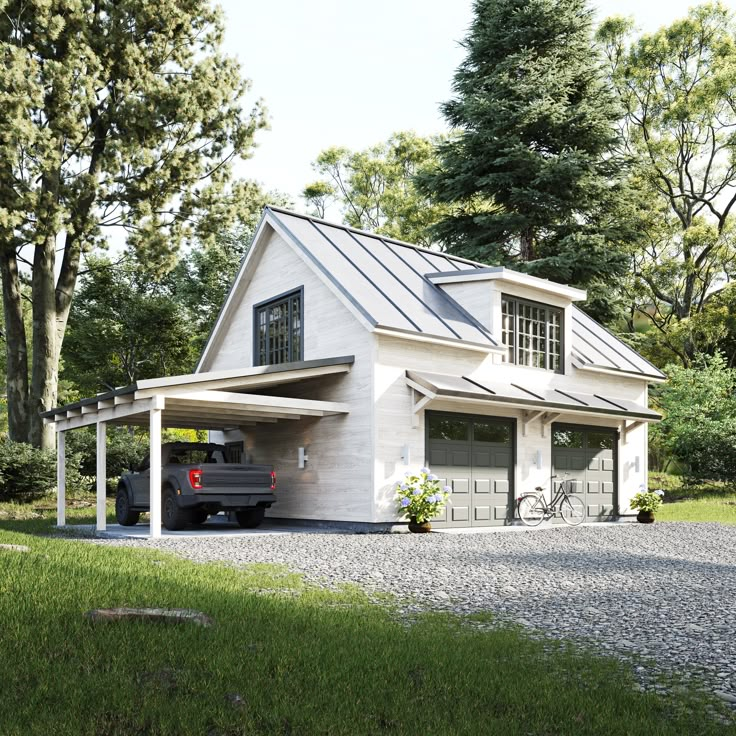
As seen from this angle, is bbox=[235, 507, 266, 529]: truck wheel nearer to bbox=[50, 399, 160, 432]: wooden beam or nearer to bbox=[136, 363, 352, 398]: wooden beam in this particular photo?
bbox=[136, 363, 352, 398]: wooden beam

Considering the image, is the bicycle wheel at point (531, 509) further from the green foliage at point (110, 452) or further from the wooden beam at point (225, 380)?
the green foliage at point (110, 452)

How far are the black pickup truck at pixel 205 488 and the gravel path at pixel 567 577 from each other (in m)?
1.52

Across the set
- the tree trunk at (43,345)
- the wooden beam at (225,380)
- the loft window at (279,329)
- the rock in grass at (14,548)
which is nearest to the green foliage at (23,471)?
the tree trunk at (43,345)

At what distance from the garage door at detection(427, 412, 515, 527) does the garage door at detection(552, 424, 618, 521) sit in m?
1.89

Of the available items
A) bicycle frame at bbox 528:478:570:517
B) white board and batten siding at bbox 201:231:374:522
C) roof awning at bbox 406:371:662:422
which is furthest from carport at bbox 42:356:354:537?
bicycle frame at bbox 528:478:570:517

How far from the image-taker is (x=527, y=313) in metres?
20.0

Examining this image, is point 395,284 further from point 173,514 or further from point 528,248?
point 528,248

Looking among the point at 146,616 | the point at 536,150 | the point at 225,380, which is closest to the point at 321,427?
the point at 225,380

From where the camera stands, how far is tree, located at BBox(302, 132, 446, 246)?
1730 inches

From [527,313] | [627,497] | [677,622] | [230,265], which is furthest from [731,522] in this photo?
[230,265]

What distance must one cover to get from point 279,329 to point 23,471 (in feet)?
25.0

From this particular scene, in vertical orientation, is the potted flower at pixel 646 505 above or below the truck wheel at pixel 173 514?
below

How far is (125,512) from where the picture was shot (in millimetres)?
17188

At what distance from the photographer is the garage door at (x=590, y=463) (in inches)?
784
